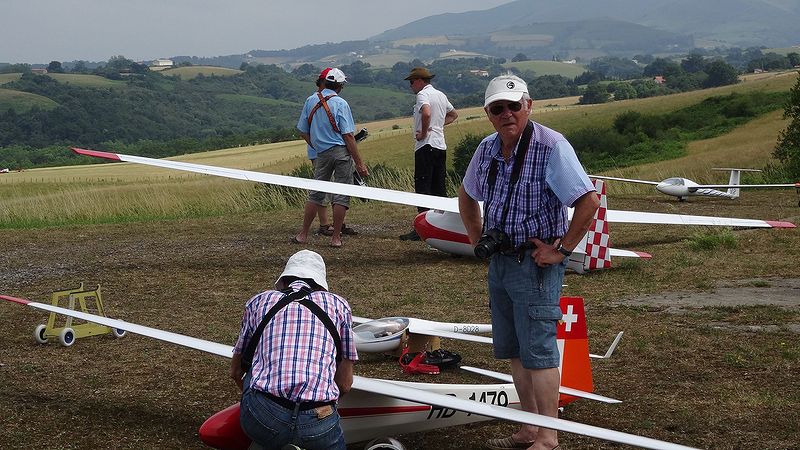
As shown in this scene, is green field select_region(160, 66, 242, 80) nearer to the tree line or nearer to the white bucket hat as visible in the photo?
the tree line

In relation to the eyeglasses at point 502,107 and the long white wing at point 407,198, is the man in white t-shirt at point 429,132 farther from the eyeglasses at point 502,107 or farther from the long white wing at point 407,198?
the eyeglasses at point 502,107

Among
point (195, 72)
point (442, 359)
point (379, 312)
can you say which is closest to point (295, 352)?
point (442, 359)

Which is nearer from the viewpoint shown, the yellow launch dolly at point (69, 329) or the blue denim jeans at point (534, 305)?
the blue denim jeans at point (534, 305)

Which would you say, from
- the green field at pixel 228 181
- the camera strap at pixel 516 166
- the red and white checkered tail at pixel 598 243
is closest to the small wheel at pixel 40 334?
the camera strap at pixel 516 166

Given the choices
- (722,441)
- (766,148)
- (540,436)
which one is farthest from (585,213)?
(766,148)

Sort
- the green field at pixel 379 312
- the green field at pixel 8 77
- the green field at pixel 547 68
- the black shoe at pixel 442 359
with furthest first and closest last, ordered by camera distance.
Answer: the green field at pixel 547 68 → the green field at pixel 8 77 → the black shoe at pixel 442 359 → the green field at pixel 379 312

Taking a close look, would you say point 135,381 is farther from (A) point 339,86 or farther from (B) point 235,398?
(A) point 339,86

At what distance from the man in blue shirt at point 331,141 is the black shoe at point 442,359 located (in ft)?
17.0

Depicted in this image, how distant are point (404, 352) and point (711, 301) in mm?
3230

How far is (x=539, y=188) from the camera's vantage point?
435 centimetres

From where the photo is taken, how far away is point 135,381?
6156mm

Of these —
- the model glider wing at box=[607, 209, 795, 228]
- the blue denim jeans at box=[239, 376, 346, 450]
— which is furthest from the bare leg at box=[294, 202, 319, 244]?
the blue denim jeans at box=[239, 376, 346, 450]

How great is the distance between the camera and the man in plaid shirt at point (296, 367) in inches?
155

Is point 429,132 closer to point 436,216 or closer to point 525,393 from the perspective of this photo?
point 436,216
